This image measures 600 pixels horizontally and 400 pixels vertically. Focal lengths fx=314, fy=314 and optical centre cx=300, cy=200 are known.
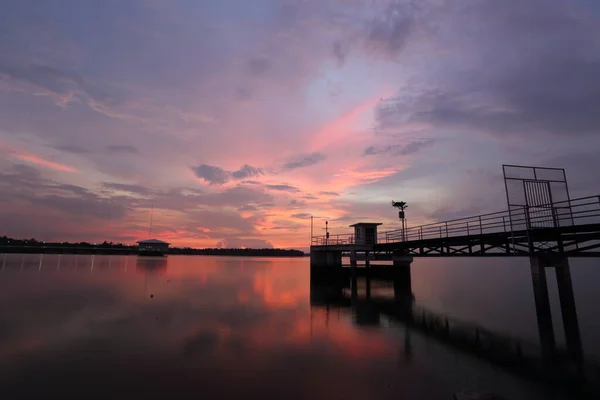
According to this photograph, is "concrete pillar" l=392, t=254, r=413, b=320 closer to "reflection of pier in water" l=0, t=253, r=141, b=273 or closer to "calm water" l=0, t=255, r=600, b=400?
"calm water" l=0, t=255, r=600, b=400

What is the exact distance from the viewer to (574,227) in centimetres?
1838

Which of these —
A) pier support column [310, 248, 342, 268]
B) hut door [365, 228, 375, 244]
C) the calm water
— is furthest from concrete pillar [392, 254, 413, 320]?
the calm water

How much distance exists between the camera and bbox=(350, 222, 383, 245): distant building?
164 feet

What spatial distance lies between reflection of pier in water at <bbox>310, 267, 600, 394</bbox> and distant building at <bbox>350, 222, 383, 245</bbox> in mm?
14319

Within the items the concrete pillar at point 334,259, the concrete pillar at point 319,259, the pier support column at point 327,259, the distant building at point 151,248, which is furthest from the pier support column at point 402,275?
the distant building at point 151,248

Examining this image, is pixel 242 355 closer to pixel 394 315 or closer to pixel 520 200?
pixel 394 315

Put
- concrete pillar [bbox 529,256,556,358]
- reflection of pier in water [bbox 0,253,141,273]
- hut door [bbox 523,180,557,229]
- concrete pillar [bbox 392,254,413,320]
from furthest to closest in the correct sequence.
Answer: reflection of pier in water [bbox 0,253,141,273] < concrete pillar [bbox 392,254,413,320] < concrete pillar [bbox 529,256,556,358] < hut door [bbox 523,180,557,229]

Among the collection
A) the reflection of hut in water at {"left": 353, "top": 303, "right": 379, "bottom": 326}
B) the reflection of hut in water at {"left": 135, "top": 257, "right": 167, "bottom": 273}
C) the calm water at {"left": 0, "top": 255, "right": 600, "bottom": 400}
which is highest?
the reflection of hut in water at {"left": 135, "top": 257, "right": 167, "bottom": 273}

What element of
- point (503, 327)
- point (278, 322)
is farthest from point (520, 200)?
point (278, 322)

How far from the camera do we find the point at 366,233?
50.2 metres

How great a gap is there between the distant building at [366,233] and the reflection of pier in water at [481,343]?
47.0 feet

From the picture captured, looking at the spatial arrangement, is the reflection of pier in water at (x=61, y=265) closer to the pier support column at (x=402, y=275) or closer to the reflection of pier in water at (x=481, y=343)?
the pier support column at (x=402, y=275)

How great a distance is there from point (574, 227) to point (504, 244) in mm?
6604

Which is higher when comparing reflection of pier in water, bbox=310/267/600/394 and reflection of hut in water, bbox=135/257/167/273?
reflection of hut in water, bbox=135/257/167/273
